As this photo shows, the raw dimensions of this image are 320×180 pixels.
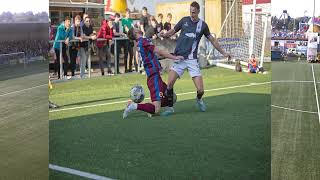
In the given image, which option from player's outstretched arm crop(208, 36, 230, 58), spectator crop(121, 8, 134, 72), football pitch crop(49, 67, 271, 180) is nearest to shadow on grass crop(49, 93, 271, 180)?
football pitch crop(49, 67, 271, 180)

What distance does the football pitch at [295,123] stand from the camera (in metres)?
3.45

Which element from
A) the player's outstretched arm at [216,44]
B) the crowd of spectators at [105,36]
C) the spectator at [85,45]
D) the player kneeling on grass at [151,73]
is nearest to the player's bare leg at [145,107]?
the player kneeling on grass at [151,73]

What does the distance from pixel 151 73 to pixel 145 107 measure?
189mm

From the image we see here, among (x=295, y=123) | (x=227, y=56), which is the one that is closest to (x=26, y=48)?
(x=227, y=56)

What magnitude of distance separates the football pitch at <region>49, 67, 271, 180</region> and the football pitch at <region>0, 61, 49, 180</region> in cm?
7

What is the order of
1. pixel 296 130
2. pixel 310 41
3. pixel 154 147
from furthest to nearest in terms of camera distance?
pixel 296 130
pixel 310 41
pixel 154 147

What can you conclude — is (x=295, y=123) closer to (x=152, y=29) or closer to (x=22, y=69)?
(x=152, y=29)

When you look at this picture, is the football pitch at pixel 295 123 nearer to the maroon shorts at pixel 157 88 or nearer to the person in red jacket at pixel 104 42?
the maroon shorts at pixel 157 88

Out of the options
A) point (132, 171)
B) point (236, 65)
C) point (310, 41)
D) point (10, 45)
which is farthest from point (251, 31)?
point (310, 41)

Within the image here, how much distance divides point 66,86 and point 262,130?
3.49 ft

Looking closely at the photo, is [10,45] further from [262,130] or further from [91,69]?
[262,130]

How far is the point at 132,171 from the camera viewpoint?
2.54 m

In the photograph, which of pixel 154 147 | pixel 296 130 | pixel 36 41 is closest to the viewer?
pixel 36 41

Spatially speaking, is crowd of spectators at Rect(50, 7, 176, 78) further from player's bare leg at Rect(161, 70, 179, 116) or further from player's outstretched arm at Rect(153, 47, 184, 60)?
player's bare leg at Rect(161, 70, 179, 116)
